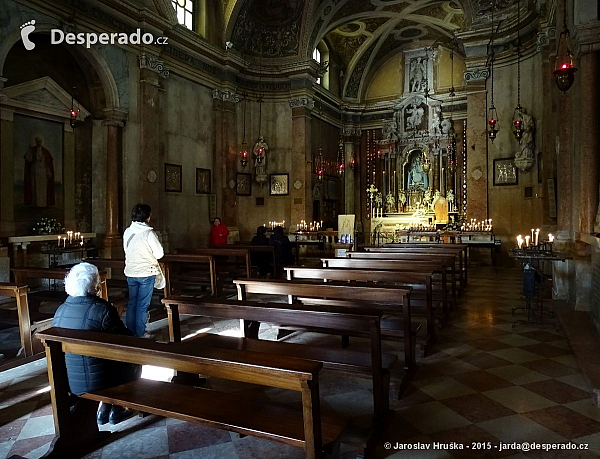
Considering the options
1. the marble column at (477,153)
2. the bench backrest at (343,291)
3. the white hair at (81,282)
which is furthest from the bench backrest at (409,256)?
the marble column at (477,153)

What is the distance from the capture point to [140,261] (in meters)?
5.17

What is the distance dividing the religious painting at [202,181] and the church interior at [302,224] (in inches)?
3.2

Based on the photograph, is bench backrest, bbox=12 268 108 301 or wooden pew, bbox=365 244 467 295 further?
wooden pew, bbox=365 244 467 295

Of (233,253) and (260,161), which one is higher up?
(260,161)

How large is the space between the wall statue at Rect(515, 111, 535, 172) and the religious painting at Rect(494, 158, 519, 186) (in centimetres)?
42

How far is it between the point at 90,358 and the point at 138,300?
2.37m

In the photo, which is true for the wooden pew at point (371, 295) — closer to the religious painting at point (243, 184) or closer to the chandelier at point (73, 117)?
the chandelier at point (73, 117)

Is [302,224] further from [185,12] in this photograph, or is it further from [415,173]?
[185,12]

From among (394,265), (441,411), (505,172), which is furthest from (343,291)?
(505,172)

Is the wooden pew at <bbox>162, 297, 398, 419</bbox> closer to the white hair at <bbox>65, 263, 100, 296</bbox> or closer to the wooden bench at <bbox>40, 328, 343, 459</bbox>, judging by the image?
the wooden bench at <bbox>40, 328, 343, 459</bbox>

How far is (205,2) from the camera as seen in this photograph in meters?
14.6

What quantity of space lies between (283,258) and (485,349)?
5.49m

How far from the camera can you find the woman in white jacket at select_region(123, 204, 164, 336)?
16.7 ft

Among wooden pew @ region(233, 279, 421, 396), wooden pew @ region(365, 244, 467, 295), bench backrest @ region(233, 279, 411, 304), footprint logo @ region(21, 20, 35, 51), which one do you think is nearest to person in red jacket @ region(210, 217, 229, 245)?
wooden pew @ region(365, 244, 467, 295)
